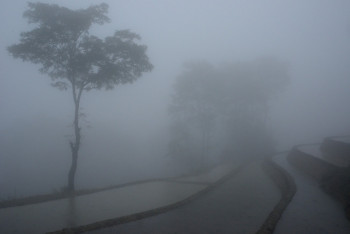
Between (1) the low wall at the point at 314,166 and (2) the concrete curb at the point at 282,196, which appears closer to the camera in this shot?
(2) the concrete curb at the point at 282,196

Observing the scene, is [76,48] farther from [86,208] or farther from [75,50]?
[86,208]

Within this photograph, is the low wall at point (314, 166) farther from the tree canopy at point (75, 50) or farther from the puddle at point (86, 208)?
the tree canopy at point (75, 50)

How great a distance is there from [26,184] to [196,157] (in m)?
18.6

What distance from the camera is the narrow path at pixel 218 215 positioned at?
1043 cm

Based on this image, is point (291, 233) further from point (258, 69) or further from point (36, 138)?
point (36, 138)

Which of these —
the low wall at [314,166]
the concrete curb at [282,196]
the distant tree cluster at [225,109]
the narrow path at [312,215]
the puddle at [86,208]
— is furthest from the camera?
the distant tree cluster at [225,109]

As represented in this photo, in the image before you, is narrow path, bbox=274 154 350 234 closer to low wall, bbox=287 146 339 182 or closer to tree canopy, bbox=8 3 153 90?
low wall, bbox=287 146 339 182

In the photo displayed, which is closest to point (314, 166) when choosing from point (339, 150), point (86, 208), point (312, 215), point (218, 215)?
point (339, 150)

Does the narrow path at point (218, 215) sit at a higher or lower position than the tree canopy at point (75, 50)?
lower

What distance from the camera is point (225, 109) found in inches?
1718

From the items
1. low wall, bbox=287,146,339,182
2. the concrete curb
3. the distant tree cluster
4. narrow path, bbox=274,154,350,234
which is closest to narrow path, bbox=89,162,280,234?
the concrete curb

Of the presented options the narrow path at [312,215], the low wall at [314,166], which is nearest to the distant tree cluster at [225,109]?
the low wall at [314,166]

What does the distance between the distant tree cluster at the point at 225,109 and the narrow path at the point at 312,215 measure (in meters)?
22.0

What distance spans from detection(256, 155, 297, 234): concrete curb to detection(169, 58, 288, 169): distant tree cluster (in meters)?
15.3
